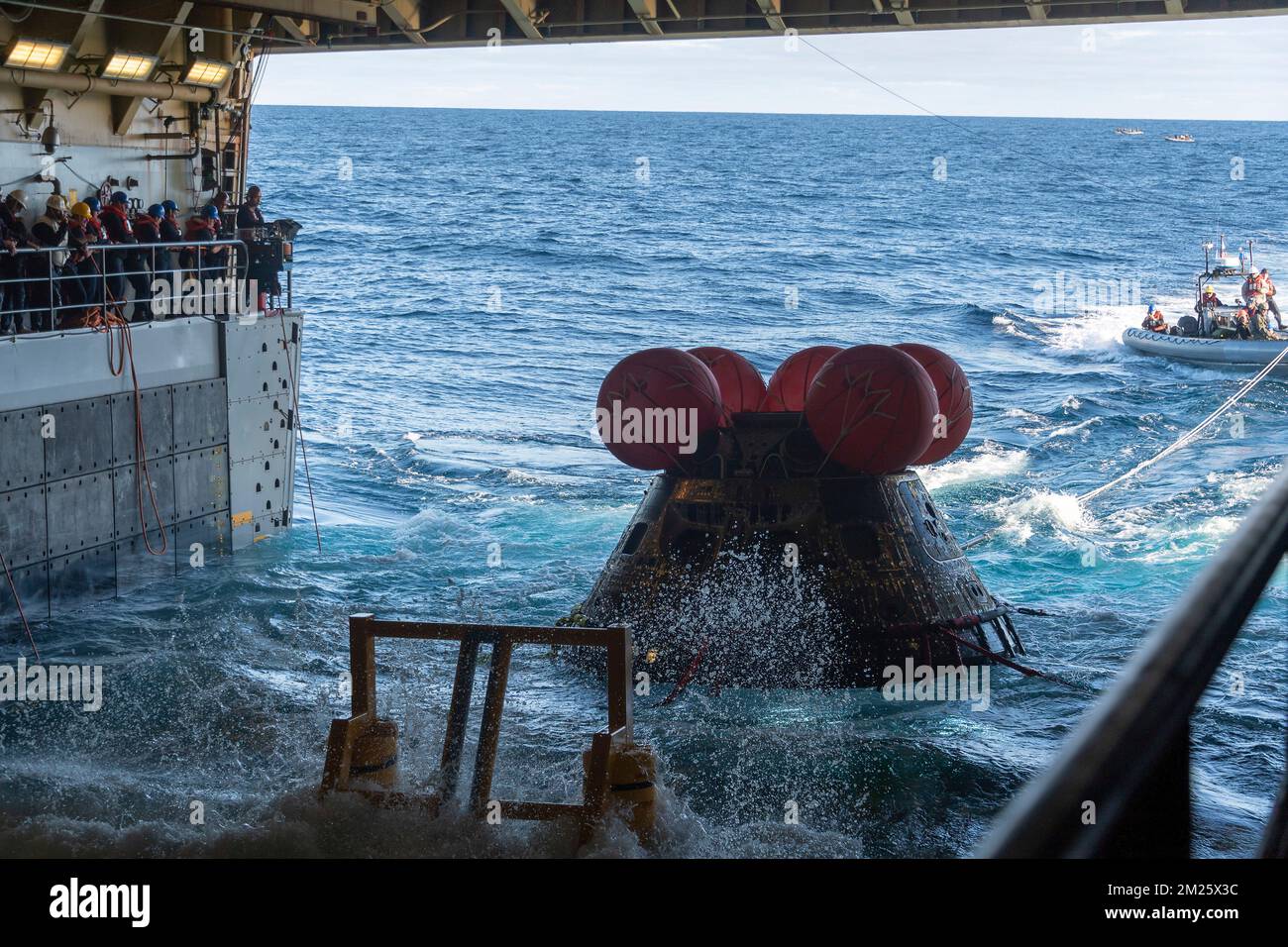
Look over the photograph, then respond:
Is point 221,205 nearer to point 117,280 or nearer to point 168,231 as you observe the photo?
point 168,231

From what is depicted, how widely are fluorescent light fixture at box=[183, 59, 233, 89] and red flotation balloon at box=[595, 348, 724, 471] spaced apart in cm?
1045

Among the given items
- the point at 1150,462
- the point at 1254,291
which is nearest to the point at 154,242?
the point at 1150,462

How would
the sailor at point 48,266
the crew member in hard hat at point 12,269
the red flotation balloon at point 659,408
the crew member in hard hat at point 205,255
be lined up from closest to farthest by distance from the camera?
the red flotation balloon at point 659,408
the crew member in hard hat at point 12,269
the sailor at point 48,266
the crew member in hard hat at point 205,255

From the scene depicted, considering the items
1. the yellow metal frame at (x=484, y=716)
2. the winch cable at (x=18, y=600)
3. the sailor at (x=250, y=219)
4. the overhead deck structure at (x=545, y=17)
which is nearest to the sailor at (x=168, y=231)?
the sailor at (x=250, y=219)

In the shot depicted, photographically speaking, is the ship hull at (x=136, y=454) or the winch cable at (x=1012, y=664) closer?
the winch cable at (x=1012, y=664)

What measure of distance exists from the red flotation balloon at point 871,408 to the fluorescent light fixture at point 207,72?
12.3 metres

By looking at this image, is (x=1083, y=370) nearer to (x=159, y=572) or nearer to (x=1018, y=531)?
(x=1018, y=531)

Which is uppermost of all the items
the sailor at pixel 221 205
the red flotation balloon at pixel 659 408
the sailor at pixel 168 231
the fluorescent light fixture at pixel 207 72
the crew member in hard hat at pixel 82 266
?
the fluorescent light fixture at pixel 207 72

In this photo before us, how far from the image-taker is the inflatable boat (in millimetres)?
40094

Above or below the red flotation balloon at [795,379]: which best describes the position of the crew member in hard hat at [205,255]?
above

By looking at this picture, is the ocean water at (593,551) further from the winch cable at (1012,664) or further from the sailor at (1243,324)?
the sailor at (1243,324)

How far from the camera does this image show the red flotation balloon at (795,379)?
16.6 m

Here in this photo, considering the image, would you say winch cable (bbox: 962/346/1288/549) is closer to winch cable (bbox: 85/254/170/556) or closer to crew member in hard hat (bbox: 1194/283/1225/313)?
crew member in hard hat (bbox: 1194/283/1225/313)
